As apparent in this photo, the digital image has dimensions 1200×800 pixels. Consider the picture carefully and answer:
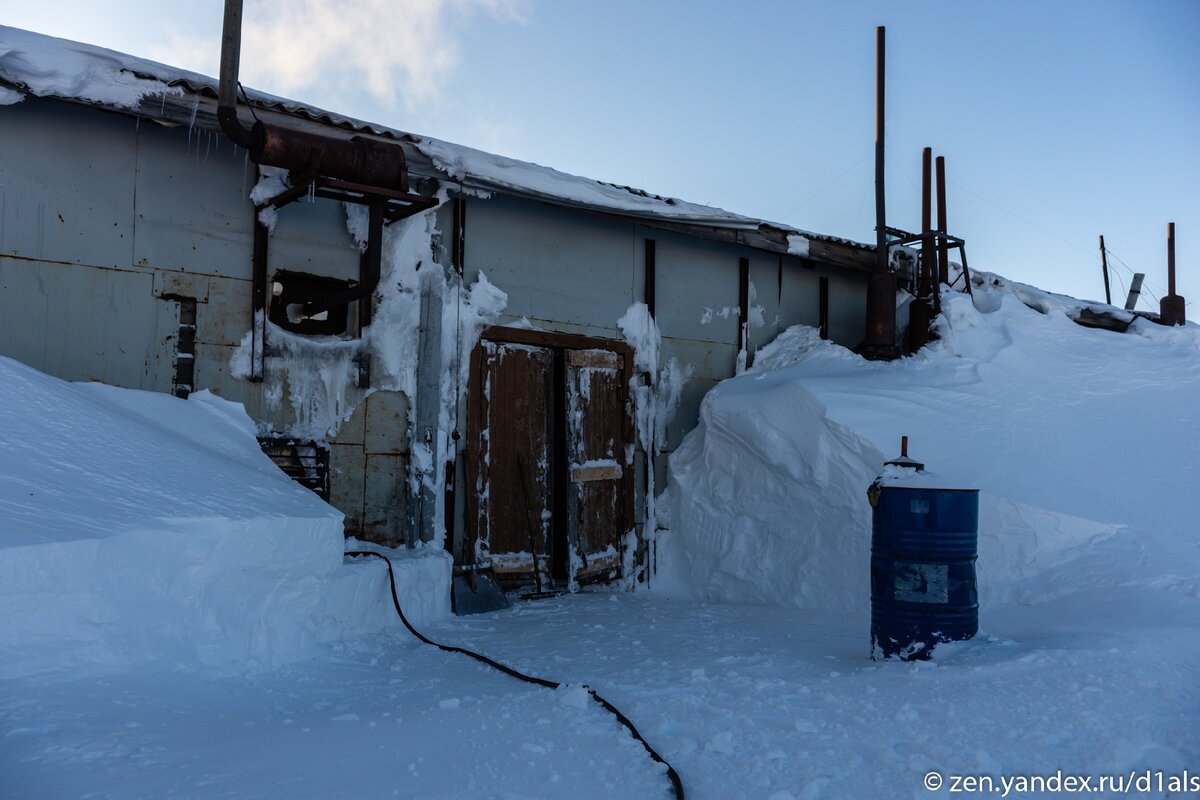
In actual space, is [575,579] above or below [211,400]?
below

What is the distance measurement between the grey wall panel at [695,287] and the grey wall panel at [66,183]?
442 centimetres

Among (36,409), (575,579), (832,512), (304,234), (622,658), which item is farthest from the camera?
(575,579)

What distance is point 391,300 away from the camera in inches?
253

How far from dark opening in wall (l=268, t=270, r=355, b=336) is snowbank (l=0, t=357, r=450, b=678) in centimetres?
104

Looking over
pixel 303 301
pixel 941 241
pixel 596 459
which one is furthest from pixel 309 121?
pixel 941 241

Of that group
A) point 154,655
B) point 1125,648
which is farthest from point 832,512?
point 154,655

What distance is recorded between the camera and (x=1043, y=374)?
8.22 metres

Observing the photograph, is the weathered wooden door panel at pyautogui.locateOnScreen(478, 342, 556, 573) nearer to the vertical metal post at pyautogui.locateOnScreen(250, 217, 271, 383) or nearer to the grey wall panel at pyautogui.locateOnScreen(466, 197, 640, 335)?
the grey wall panel at pyautogui.locateOnScreen(466, 197, 640, 335)

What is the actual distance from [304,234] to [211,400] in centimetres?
132

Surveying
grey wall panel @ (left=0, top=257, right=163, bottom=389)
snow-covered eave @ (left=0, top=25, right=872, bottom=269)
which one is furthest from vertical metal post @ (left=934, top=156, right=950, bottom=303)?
grey wall panel @ (left=0, top=257, right=163, bottom=389)

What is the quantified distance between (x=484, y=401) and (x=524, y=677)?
9.59ft

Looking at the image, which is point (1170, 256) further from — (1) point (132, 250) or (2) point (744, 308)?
(1) point (132, 250)

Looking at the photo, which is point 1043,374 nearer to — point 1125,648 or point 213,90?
point 1125,648

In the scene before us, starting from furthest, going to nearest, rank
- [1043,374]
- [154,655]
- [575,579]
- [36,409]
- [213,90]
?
[1043,374], [575,579], [213,90], [36,409], [154,655]
